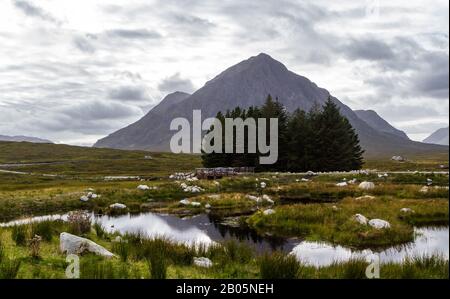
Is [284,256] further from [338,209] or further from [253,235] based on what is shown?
[338,209]

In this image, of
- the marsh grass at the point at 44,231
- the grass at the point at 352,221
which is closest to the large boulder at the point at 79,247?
the marsh grass at the point at 44,231

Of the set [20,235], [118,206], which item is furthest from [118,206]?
[20,235]

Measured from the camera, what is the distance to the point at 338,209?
3272 cm

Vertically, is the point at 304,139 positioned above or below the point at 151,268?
above

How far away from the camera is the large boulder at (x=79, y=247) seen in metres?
16.4

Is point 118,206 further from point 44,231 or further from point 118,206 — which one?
point 44,231

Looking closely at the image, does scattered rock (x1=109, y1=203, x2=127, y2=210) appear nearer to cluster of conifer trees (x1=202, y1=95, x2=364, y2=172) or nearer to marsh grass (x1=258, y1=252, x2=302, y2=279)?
marsh grass (x1=258, y1=252, x2=302, y2=279)

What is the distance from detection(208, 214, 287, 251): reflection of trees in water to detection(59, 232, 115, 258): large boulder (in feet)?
30.4

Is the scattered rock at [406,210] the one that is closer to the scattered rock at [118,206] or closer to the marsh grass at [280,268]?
the marsh grass at [280,268]

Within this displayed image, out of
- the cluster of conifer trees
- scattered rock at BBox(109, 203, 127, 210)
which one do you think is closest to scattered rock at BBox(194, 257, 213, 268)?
scattered rock at BBox(109, 203, 127, 210)

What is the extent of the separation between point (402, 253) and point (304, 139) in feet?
192

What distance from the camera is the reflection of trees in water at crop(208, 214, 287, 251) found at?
24573 mm

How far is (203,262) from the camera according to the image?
16.4 m

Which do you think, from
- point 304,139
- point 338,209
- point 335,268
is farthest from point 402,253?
point 304,139
